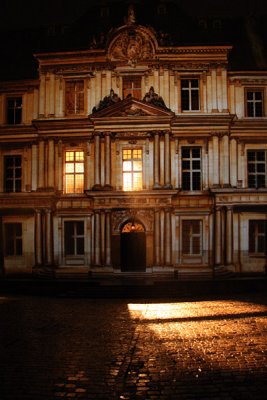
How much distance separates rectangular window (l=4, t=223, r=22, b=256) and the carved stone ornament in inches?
459

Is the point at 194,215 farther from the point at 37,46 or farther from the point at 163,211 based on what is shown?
the point at 37,46

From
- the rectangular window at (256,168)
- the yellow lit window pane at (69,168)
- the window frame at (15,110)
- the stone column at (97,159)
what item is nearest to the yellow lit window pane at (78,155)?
the yellow lit window pane at (69,168)

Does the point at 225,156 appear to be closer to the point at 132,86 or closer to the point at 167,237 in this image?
the point at 167,237

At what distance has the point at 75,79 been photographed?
26672 millimetres

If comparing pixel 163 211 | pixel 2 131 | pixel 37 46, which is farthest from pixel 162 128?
pixel 37 46

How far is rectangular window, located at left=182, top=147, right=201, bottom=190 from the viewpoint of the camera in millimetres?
26109

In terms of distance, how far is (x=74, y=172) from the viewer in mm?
26562

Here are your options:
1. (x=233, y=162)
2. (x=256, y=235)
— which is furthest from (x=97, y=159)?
(x=256, y=235)

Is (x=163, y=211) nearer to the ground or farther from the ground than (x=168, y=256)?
farther from the ground

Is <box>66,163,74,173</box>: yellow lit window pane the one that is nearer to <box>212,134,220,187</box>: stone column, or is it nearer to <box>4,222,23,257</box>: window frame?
<box>4,222,23,257</box>: window frame

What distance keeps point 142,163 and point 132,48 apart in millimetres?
6771

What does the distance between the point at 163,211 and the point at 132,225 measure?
7.26 ft

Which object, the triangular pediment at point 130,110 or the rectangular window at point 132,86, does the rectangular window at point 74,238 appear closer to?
the triangular pediment at point 130,110

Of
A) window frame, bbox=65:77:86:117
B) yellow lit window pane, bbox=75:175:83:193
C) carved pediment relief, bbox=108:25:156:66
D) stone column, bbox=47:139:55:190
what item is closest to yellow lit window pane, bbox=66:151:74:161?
stone column, bbox=47:139:55:190
